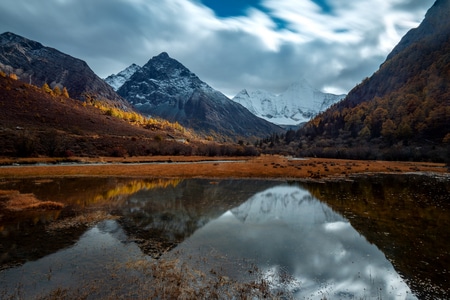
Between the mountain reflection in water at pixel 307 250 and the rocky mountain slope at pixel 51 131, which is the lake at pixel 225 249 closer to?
the mountain reflection in water at pixel 307 250

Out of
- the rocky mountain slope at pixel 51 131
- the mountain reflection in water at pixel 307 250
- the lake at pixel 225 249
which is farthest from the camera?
the rocky mountain slope at pixel 51 131

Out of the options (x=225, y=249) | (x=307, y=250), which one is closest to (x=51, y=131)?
(x=225, y=249)

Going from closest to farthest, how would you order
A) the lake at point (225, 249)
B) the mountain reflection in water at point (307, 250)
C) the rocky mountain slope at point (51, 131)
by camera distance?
the lake at point (225, 249), the mountain reflection in water at point (307, 250), the rocky mountain slope at point (51, 131)

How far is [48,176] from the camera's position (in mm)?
56719

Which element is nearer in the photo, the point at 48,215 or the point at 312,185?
the point at 48,215

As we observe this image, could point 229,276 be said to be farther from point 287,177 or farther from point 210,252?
point 287,177

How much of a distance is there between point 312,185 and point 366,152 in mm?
104595

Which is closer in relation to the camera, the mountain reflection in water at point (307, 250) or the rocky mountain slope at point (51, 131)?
the mountain reflection in water at point (307, 250)

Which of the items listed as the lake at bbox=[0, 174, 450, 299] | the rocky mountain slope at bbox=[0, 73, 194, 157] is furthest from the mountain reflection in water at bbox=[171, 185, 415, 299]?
the rocky mountain slope at bbox=[0, 73, 194, 157]

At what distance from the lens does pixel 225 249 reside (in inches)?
733

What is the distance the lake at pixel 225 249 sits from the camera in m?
13.1

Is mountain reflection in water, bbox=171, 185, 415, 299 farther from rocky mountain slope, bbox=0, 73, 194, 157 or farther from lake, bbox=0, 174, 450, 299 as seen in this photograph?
rocky mountain slope, bbox=0, 73, 194, 157

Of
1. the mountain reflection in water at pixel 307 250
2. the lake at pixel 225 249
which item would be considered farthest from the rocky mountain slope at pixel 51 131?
the mountain reflection in water at pixel 307 250

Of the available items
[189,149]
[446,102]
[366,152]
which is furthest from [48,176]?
[446,102]
